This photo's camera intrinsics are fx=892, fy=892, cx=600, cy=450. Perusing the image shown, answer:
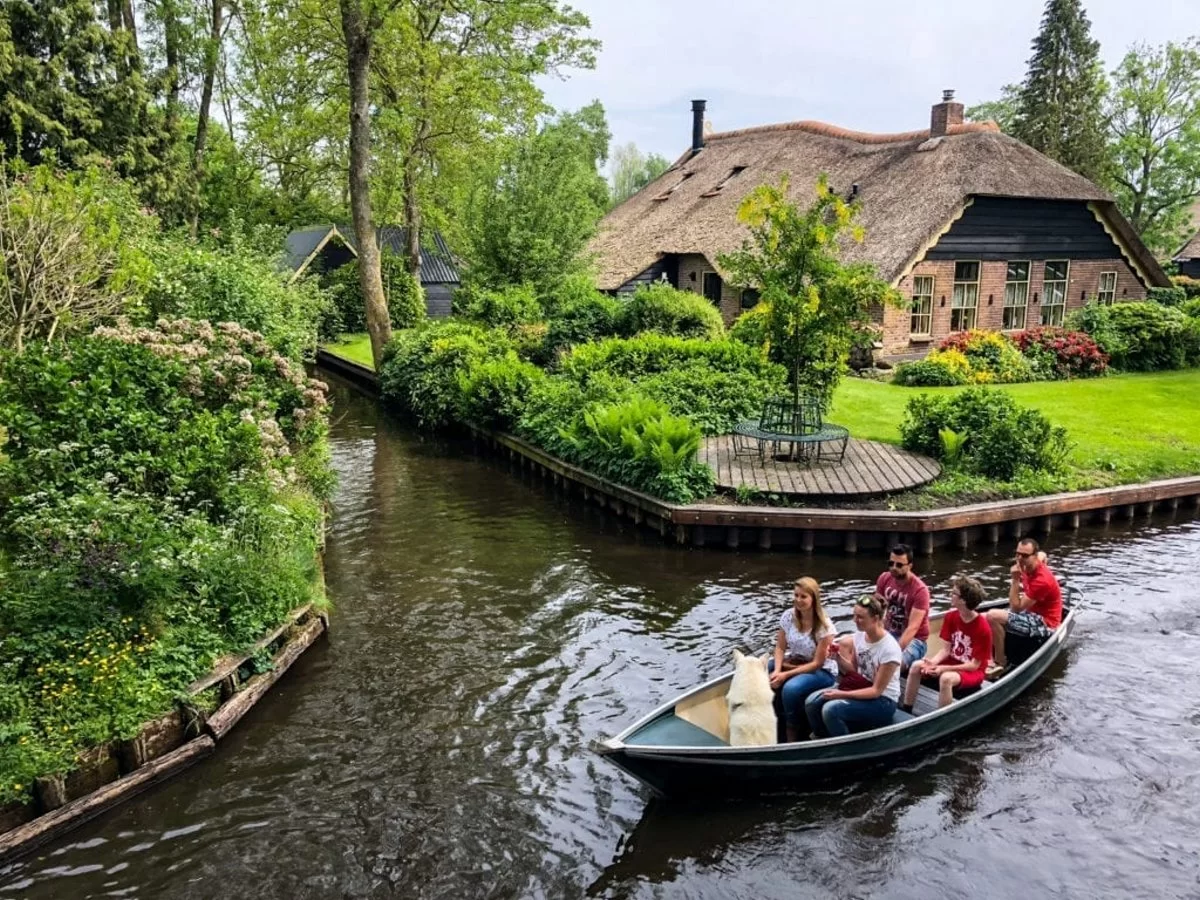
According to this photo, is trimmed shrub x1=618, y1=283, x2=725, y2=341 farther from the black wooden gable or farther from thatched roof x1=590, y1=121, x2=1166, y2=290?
the black wooden gable

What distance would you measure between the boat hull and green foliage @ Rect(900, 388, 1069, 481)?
289 inches

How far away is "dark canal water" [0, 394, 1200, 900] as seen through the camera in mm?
6559

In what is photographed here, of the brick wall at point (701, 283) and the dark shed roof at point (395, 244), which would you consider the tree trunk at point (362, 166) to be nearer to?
the brick wall at point (701, 283)

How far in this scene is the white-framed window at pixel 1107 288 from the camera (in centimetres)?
2872

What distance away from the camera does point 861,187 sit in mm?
28000

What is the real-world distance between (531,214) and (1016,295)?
14.9 m

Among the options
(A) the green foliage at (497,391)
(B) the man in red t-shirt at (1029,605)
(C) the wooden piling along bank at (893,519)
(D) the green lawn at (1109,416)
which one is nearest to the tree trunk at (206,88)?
(A) the green foliage at (497,391)

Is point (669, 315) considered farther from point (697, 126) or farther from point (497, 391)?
point (697, 126)

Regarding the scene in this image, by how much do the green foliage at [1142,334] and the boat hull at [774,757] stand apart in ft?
66.9

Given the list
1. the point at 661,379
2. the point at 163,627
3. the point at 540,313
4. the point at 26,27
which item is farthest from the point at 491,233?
the point at 163,627

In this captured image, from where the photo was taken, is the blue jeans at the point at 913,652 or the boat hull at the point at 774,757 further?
the blue jeans at the point at 913,652

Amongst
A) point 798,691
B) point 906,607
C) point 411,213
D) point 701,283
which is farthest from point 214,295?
point 411,213

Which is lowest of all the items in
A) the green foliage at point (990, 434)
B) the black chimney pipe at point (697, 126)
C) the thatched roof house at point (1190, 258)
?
the green foliage at point (990, 434)

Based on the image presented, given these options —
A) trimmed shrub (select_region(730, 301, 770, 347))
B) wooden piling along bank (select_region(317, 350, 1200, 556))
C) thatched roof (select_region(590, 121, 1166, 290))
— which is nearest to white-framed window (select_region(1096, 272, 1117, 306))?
thatched roof (select_region(590, 121, 1166, 290))
